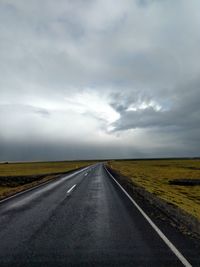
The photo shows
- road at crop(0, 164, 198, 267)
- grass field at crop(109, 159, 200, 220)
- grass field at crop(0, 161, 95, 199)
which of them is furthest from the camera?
grass field at crop(0, 161, 95, 199)

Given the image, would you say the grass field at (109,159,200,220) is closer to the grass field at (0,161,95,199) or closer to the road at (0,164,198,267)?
the road at (0,164,198,267)

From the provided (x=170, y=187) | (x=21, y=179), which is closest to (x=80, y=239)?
(x=170, y=187)

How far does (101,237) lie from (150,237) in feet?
4.31

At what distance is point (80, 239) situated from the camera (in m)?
7.94

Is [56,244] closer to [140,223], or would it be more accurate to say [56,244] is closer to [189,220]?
[140,223]

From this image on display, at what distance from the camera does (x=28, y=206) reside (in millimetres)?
13836

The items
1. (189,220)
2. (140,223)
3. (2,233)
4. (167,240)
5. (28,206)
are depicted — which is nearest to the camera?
(167,240)

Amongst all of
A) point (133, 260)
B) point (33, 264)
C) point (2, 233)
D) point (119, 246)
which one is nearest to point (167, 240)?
point (119, 246)

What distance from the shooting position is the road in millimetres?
6207

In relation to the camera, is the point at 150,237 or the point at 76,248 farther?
the point at 150,237

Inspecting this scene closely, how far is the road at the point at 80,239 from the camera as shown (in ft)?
20.4

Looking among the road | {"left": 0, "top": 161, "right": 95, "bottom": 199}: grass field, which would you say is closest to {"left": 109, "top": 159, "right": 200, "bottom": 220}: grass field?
the road

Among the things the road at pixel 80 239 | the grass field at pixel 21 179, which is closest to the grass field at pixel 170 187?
the road at pixel 80 239

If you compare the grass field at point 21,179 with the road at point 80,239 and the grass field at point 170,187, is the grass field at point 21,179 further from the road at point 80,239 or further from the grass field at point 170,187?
the grass field at point 170,187
